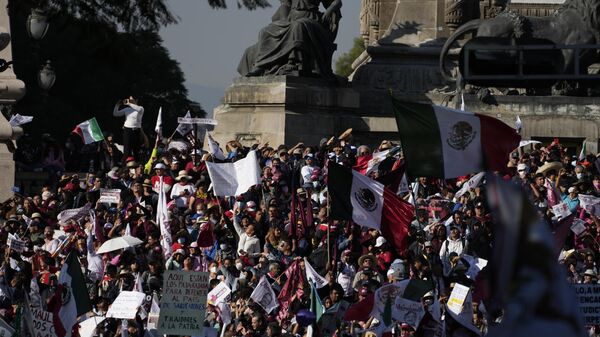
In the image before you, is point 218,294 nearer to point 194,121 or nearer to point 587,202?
point 587,202

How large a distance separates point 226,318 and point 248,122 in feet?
45.0

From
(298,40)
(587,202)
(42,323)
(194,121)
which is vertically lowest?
(42,323)

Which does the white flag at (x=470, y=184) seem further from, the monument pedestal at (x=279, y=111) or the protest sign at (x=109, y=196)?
the monument pedestal at (x=279, y=111)

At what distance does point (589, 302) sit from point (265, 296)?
143 inches

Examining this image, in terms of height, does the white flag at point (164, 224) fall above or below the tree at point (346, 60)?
below

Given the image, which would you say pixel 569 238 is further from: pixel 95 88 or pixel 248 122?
pixel 95 88

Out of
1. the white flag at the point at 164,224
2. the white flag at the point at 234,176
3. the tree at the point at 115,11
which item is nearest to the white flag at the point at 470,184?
the white flag at the point at 234,176

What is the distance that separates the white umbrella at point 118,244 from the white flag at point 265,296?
119 inches

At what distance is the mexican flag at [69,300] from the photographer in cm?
1475

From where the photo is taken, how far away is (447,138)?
14.0 metres

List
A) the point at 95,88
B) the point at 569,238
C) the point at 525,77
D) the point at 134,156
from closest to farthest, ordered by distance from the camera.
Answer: the point at 525,77, the point at 569,238, the point at 134,156, the point at 95,88

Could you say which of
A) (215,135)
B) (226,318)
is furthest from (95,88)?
(226,318)

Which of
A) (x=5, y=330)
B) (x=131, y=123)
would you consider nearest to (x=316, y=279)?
(x=5, y=330)

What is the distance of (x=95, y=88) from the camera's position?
5734 cm
